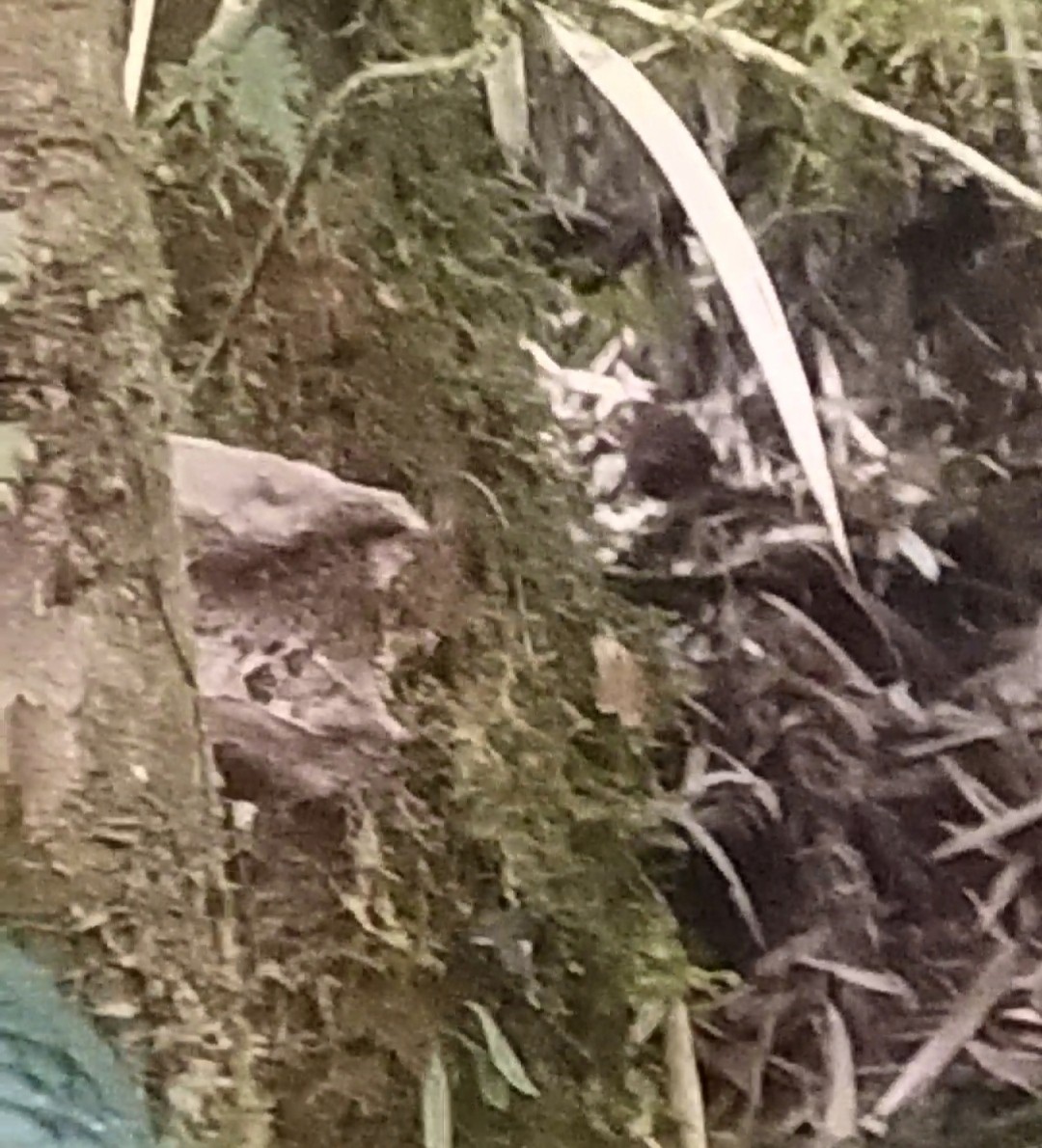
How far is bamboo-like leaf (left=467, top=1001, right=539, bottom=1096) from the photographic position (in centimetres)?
70

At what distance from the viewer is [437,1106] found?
2.27 feet

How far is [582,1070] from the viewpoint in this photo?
70 centimetres

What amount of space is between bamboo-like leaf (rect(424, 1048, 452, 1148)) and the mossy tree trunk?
76 millimetres

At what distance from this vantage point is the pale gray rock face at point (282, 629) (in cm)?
69

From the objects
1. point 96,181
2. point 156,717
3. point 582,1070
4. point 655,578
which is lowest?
point 582,1070

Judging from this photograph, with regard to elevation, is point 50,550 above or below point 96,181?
below

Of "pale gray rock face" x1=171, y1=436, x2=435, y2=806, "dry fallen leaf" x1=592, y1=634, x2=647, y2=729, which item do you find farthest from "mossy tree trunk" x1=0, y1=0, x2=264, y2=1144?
Result: "dry fallen leaf" x1=592, y1=634, x2=647, y2=729

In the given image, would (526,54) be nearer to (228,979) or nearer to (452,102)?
(452,102)

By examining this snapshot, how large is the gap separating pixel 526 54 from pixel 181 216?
0.55 ft

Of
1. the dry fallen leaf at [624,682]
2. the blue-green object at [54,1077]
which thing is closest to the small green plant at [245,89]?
the dry fallen leaf at [624,682]

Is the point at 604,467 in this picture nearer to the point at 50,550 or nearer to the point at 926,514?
the point at 926,514

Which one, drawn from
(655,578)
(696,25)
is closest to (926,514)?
(655,578)

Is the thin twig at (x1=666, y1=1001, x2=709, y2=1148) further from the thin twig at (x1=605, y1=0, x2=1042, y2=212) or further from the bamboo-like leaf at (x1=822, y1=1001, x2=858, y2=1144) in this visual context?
the thin twig at (x1=605, y1=0, x2=1042, y2=212)

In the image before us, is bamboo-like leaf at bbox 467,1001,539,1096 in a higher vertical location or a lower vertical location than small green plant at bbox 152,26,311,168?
lower
